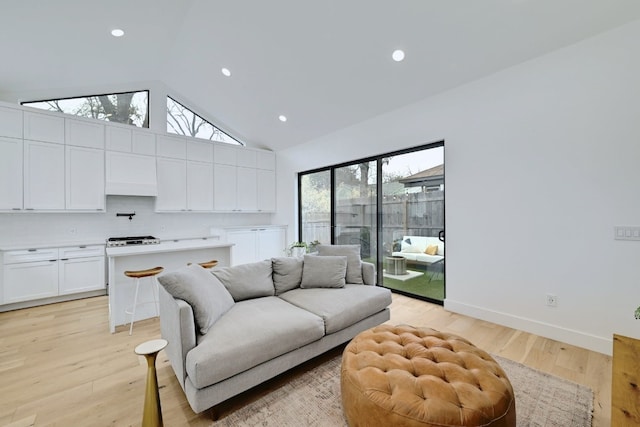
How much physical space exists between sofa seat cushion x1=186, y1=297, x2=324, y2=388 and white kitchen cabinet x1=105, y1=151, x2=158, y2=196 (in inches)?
139

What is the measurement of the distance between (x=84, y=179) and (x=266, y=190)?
3.22 meters

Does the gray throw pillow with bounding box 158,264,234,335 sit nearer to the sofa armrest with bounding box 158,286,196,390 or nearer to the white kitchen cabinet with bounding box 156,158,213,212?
the sofa armrest with bounding box 158,286,196,390

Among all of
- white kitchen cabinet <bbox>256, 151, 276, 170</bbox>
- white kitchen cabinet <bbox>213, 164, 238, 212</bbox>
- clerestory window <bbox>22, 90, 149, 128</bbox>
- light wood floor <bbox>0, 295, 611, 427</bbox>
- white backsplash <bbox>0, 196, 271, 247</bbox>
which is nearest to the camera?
light wood floor <bbox>0, 295, 611, 427</bbox>

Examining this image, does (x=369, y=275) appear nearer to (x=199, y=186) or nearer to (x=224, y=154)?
(x=199, y=186)

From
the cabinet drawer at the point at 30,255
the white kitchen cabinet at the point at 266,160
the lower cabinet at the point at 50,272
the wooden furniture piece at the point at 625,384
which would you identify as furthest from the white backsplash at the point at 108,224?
the wooden furniture piece at the point at 625,384

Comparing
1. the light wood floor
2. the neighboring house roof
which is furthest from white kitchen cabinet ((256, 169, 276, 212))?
the light wood floor

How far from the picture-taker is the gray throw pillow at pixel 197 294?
1843mm

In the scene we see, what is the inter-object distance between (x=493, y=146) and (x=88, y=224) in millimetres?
6037

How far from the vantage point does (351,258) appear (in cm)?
312

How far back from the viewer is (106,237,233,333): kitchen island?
289cm

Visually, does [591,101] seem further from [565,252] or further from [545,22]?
[565,252]

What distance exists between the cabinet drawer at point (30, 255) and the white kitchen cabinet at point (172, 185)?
5.03 ft

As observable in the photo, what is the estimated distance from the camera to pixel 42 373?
7.07 feet

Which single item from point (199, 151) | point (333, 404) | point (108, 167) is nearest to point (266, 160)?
point (199, 151)
